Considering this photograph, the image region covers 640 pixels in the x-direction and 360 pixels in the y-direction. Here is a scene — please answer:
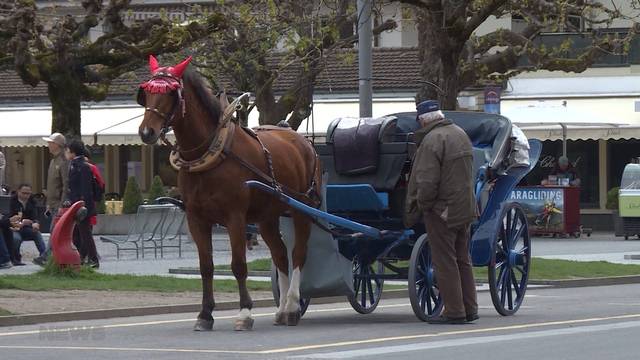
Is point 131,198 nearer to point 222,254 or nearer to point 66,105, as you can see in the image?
point 66,105

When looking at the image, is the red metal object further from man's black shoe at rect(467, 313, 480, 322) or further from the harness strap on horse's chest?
man's black shoe at rect(467, 313, 480, 322)

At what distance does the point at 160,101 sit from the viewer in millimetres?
13367

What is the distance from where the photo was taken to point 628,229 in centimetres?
3588

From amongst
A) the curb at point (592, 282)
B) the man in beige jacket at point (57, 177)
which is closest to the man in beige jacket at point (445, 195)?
the curb at point (592, 282)

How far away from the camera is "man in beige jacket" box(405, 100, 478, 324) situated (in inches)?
553

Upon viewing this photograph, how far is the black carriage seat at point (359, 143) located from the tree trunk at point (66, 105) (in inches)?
589

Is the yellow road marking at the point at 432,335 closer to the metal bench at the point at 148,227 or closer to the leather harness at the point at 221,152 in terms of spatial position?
the leather harness at the point at 221,152

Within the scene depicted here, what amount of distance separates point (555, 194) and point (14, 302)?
72.6 feet

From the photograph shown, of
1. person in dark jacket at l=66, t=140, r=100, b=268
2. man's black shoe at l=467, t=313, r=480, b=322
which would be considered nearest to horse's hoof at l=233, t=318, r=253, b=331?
man's black shoe at l=467, t=313, r=480, b=322

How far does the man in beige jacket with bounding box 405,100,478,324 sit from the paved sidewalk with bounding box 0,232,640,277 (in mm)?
8792

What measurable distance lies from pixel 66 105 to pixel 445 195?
1703cm

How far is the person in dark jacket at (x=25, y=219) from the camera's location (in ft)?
78.3

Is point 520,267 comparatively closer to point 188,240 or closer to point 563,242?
point 188,240

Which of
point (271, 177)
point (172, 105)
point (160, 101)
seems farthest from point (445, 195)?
point (160, 101)
